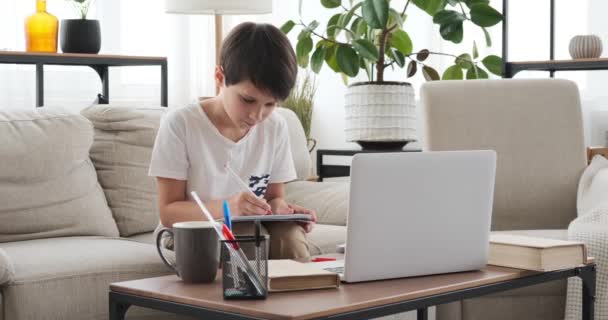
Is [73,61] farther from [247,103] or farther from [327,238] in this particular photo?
[247,103]

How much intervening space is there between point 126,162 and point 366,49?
1.21 m

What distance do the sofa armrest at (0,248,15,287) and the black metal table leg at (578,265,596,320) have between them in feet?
3.79

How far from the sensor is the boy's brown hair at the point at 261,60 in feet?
5.63

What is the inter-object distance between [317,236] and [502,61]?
1.53 m

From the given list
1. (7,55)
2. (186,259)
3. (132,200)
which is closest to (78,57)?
(7,55)

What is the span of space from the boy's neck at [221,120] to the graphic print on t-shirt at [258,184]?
0.32 ft

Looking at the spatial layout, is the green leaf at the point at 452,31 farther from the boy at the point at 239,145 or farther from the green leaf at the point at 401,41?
the boy at the point at 239,145

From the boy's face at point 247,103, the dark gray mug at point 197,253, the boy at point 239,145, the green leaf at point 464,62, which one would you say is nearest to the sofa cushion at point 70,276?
the boy at point 239,145

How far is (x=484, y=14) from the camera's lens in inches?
143

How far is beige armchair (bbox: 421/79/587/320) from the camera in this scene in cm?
277

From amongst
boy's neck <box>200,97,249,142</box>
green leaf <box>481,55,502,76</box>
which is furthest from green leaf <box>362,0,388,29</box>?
boy's neck <box>200,97,249,142</box>

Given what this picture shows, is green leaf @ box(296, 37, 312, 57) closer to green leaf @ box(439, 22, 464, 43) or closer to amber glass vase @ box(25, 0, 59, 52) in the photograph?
green leaf @ box(439, 22, 464, 43)

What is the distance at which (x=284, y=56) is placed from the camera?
5.71 feet

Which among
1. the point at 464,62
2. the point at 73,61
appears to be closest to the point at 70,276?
the point at 73,61
